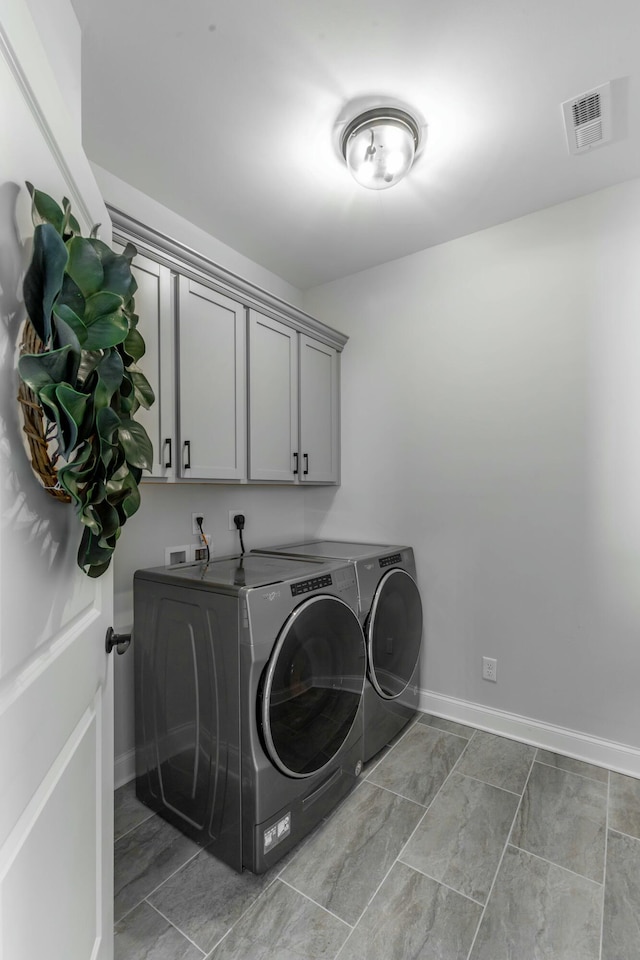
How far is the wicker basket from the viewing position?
60cm

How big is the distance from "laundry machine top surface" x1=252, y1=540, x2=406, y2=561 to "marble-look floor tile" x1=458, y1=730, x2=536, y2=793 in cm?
97

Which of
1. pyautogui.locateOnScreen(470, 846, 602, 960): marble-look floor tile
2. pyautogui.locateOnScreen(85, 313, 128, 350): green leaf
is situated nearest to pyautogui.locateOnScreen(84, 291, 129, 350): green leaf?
pyautogui.locateOnScreen(85, 313, 128, 350): green leaf

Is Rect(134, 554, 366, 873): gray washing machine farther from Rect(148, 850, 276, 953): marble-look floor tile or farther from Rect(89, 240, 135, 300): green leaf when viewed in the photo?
Rect(89, 240, 135, 300): green leaf

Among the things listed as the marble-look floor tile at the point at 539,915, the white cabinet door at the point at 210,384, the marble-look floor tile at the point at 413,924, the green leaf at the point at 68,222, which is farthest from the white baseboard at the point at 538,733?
the green leaf at the point at 68,222

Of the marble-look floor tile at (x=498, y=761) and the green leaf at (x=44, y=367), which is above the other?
the green leaf at (x=44, y=367)

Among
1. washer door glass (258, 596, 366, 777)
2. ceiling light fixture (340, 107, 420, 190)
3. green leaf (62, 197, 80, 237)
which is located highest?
ceiling light fixture (340, 107, 420, 190)

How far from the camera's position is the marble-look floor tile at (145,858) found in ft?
4.50

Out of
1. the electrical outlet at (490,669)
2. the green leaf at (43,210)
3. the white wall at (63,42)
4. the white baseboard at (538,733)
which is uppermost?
the white wall at (63,42)

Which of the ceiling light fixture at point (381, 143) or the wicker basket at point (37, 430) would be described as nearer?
the wicker basket at point (37, 430)

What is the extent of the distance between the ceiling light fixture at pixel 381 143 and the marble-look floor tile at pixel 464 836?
240 cm

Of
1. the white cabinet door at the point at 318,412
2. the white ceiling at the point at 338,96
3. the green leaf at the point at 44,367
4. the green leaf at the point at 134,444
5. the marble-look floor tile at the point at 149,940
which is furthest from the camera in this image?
the white cabinet door at the point at 318,412

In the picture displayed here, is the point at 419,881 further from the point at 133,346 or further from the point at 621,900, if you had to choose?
the point at 133,346

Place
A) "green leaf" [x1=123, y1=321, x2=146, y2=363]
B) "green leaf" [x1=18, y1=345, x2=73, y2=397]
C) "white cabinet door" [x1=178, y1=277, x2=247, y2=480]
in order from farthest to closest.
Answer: "white cabinet door" [x1=178, y1=277, x2=247, y2=480] < "green leaf" [x1=123, y1=321, x2=146, y2=363] < "green leaf" [x1=18, y1=345, x2=73, y2=397]

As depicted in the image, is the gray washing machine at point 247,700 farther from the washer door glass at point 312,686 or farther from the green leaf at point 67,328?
the green leaf at point 67,328
